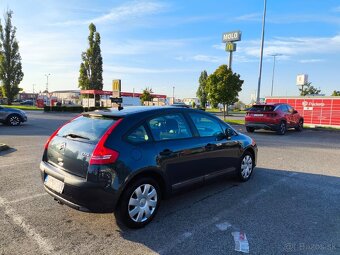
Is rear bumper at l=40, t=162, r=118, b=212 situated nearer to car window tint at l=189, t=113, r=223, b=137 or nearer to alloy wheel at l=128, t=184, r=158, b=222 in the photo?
alloy wheel at l=128, t=184, r=158, b=222

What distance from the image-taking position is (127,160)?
11.3 ft

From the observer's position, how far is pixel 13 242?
3.19 m

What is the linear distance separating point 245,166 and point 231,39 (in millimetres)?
37657

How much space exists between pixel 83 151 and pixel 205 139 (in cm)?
203

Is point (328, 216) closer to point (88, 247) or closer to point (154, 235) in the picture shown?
point (154, 235)

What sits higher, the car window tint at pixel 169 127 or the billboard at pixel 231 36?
the billboard at pixel 231 36

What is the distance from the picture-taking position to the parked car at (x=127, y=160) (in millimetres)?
3355

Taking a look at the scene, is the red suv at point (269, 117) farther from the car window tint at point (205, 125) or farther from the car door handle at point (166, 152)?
the car door handle at point (166, 152)

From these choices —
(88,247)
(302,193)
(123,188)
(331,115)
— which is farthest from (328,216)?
(331,115)

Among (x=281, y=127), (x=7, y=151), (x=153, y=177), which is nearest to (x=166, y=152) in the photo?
(x=153, y=177)

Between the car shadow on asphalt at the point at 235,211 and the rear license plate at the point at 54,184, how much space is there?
917 millimetres

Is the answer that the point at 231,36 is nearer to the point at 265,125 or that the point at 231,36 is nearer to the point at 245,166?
the point at 265,125

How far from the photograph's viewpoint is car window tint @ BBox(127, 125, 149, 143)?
364cm

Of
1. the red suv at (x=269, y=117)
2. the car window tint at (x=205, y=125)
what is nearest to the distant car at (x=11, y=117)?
the red suv at (x=269, y=117)
